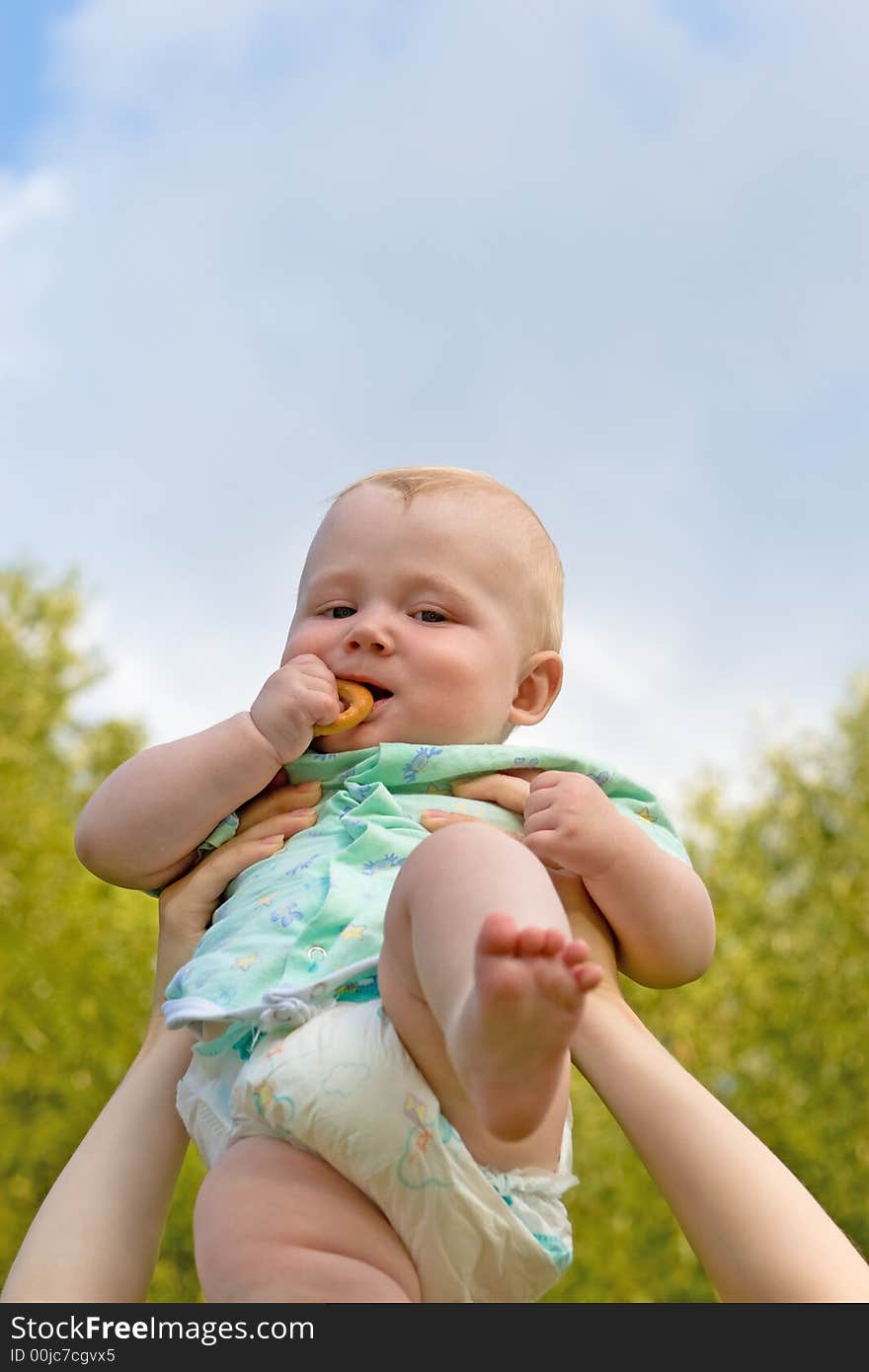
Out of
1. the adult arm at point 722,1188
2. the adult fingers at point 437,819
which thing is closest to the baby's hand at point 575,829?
the adult fingers at point 437,819

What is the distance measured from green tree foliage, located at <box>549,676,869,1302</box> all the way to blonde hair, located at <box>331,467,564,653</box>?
10.7 meters

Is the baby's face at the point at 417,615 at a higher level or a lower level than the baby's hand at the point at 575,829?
higher

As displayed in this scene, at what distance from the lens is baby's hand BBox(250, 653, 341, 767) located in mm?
2555

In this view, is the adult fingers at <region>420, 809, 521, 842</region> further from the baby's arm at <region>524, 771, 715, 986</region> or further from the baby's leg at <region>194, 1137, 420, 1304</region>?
the baby's leg at <region>194, 1137, 420, 1304</region>

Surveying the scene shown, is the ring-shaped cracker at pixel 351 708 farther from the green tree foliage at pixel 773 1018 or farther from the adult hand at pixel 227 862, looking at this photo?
the green tree foliage at pixel 773 1018

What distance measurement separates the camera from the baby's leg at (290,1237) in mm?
1891

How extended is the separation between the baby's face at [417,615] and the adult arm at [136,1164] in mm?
264

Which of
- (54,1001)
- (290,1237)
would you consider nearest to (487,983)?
(290,1237)

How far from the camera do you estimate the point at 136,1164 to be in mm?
2590

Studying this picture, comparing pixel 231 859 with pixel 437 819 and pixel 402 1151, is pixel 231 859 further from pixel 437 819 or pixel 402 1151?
pixel 402 1151

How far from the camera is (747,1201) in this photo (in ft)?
6.95

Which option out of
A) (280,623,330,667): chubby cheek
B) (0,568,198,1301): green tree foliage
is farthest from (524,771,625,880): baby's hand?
(0,568,198,1301): green tree foliage
